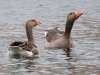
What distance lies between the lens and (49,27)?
28766 mm

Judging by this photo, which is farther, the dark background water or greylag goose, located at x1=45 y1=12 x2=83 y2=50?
greylag goose, located at x1=45 y1=12 x2=83 y2=50

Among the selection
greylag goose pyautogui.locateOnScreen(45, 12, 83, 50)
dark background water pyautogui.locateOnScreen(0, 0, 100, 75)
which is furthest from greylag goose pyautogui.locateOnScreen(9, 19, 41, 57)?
greylag goose pyautogui.locateOnScreen(45, 12, 83, 50)

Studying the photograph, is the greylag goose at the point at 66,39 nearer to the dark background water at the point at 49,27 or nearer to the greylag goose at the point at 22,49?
the dark background water at the point at 49,27

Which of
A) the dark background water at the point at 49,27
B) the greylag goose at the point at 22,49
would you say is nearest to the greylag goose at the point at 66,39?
the dark background water at the point at 49,27

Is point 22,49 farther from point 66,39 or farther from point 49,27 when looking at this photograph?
point 49,27

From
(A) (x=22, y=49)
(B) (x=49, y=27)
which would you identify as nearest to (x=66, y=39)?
(A) (x=22, y=49)

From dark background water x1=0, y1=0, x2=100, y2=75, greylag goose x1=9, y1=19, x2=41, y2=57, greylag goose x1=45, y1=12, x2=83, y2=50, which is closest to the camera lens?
dark background water x1=0, y1=0, x2=100, y2=75

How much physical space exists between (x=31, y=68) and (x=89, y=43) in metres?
5.61

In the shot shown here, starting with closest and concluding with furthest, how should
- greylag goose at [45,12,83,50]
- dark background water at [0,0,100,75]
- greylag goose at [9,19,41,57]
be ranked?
dark background water at [0,0,100,75] < greylag goose at [9,19,41,57] < greylag goose at [45,12,83,50]

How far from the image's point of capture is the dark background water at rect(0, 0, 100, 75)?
1859cm

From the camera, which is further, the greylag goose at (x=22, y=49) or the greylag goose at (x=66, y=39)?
the greylag goose at (x=66, y=39)

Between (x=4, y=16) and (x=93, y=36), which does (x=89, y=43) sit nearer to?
(x=93, y=36)

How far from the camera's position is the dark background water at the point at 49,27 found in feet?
61.0

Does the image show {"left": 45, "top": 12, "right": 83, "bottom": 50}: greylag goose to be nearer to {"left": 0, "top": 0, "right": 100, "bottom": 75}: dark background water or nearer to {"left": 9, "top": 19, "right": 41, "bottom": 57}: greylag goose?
{"left": 0, "top": 0, "right": 100, "bottom": 75}: dark background water
